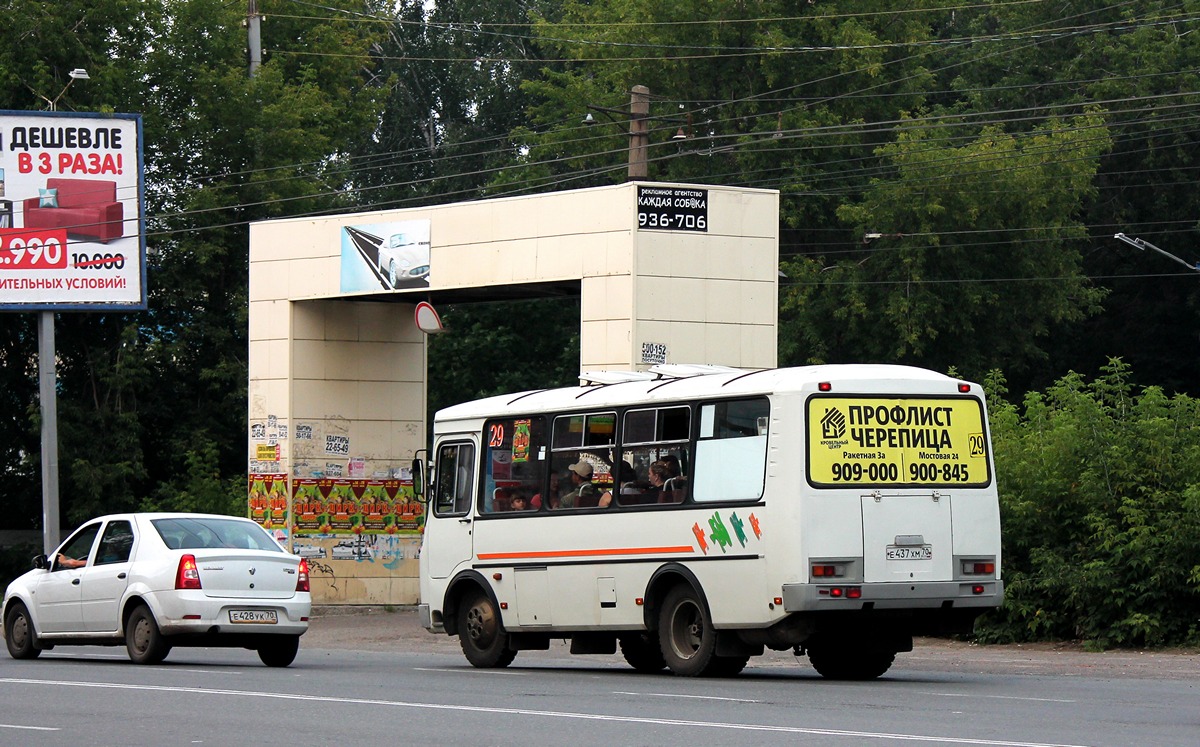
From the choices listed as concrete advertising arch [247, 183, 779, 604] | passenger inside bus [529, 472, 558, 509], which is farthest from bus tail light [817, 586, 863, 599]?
concrete advertising arch [247, 183, 779, 604]

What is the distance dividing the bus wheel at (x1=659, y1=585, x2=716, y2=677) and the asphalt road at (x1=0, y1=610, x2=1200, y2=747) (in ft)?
0.64

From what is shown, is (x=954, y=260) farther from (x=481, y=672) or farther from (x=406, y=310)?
(x=481, y=672)

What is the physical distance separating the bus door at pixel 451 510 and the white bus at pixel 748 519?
0.58 meters

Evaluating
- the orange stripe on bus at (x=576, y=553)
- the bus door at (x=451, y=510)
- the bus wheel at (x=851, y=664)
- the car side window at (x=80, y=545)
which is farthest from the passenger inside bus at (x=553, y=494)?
the car side window at (x=80, y=545)

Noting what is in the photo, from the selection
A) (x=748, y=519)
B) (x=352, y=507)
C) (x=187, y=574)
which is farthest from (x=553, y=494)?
(x=352, y=507)

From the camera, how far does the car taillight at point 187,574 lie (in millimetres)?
18672

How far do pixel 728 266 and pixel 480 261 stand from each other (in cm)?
378

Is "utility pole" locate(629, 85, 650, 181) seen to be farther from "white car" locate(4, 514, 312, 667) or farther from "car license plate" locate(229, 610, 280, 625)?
"car license plate" locate(229, 610, 280, 625)

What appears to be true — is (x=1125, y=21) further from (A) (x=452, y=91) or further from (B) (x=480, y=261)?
(B) (x=480, y=261)

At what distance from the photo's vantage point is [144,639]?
1916cm

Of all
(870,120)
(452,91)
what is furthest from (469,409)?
(452,91)

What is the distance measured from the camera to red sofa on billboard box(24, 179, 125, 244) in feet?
120

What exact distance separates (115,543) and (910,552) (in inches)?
309

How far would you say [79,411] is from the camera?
44312 millimetres
